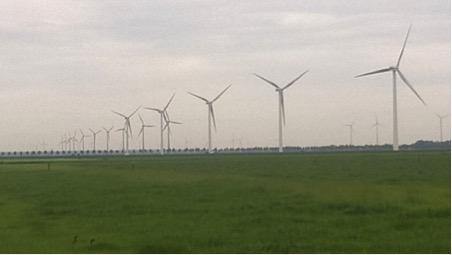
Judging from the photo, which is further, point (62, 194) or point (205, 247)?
point (62, 194)

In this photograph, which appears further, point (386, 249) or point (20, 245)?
point (20, 245)

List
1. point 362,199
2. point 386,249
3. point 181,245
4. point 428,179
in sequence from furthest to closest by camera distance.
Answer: point 428,179
point 362,199
point 181,245
point 386,249

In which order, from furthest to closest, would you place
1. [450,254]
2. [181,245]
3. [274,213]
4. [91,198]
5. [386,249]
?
1. [91,198]
2. [274,213]
3. [181,245]
4. [386,249]
5. [450,254]

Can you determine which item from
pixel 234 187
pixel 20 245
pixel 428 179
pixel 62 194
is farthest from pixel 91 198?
pixel 428 179

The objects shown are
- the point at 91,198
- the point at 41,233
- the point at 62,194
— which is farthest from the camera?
the point at 62,194

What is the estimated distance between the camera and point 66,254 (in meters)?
16.8

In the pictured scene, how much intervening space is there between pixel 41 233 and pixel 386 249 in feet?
31.9

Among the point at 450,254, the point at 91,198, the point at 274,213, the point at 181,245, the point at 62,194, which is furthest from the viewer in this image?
the point at 62,194

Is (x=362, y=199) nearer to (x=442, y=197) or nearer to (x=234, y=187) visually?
(x=442, y=197)

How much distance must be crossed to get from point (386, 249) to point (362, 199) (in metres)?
11.2

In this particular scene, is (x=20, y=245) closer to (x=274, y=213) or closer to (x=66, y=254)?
(x=66, y=254)

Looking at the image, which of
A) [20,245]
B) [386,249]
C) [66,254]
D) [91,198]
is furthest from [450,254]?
[91,198]

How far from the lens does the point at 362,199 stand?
27.6 m

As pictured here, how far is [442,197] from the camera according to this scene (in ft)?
91.0
